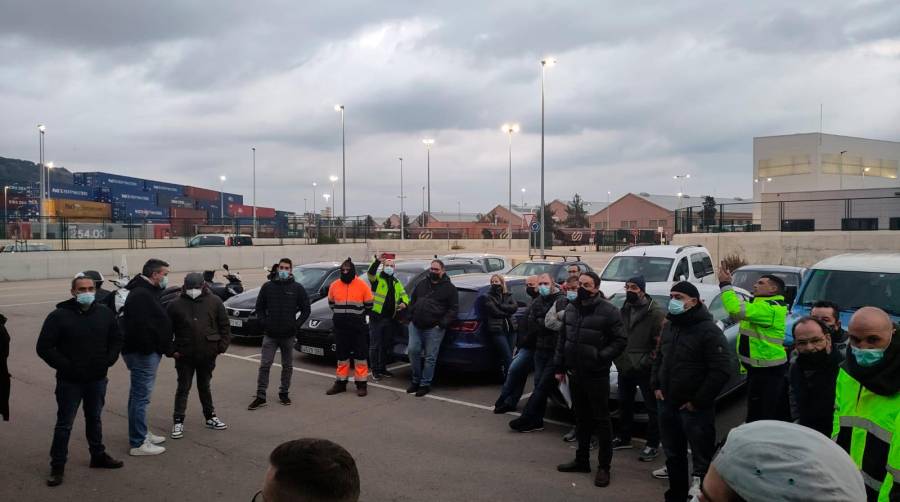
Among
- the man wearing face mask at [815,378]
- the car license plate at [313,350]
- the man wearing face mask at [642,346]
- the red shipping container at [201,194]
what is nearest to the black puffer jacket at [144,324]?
the car license plate at [313,350]

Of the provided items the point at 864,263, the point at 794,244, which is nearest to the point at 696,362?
the point at 864,263

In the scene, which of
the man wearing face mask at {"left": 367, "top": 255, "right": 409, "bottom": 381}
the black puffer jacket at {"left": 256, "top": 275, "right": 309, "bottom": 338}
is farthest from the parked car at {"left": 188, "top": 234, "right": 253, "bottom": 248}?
the black puffer jacket at {"left": 256, "top": 275, "right": 309, "bottom": 338}

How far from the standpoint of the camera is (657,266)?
545 inches

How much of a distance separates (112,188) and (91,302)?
198 ft

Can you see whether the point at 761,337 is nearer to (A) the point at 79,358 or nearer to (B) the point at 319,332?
(A) the point at 79,358

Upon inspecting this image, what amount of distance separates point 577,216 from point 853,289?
88.9m

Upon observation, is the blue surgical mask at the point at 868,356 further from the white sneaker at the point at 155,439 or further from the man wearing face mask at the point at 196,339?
the white sneaker at the point at 155,439

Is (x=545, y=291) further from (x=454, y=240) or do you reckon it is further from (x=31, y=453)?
(x=454, y=240)

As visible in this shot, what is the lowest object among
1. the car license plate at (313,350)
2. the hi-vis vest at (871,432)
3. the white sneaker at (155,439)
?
the white sneaker at (155,439)

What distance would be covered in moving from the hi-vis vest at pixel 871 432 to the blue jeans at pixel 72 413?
5.72 meters

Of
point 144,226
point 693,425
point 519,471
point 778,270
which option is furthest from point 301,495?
point 144,226

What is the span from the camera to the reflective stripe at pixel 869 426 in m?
3.07

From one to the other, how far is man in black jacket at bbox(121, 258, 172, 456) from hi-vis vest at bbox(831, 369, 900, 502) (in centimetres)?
570

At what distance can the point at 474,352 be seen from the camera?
880cm
